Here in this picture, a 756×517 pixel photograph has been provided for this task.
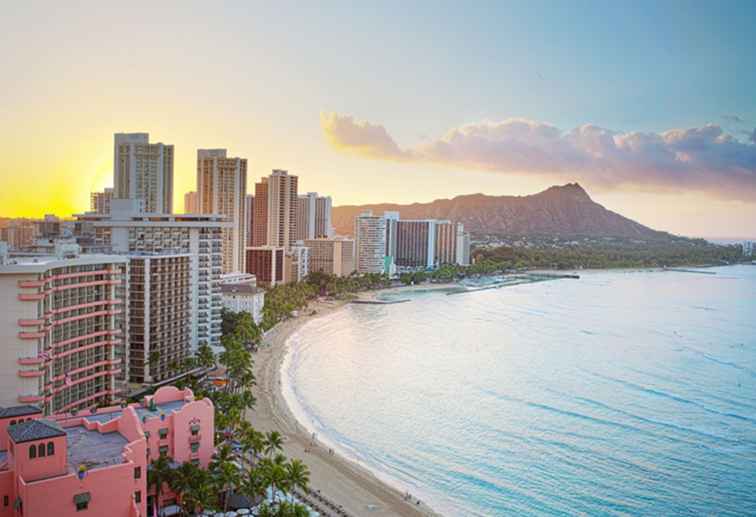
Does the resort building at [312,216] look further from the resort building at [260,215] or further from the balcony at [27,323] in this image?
the balcony at [27,323]

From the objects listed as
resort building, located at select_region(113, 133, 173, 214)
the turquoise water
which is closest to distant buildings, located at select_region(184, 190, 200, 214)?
resort building, located at select_region(113, 133, 173, 214)

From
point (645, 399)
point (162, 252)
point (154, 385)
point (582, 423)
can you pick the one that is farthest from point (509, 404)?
point (162, 252)

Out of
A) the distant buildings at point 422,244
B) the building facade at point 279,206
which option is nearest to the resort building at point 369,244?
the distant buildings at point 422,244

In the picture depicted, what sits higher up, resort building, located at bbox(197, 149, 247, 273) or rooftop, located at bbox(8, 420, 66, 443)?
resort building, located at bbox(197, 149, 247, 273)

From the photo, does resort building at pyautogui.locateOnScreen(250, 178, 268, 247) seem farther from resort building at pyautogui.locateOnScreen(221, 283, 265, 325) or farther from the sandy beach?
the sandy beach

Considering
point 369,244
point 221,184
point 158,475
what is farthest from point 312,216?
point 158,475

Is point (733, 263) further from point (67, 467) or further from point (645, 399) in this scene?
point (67, 467)
